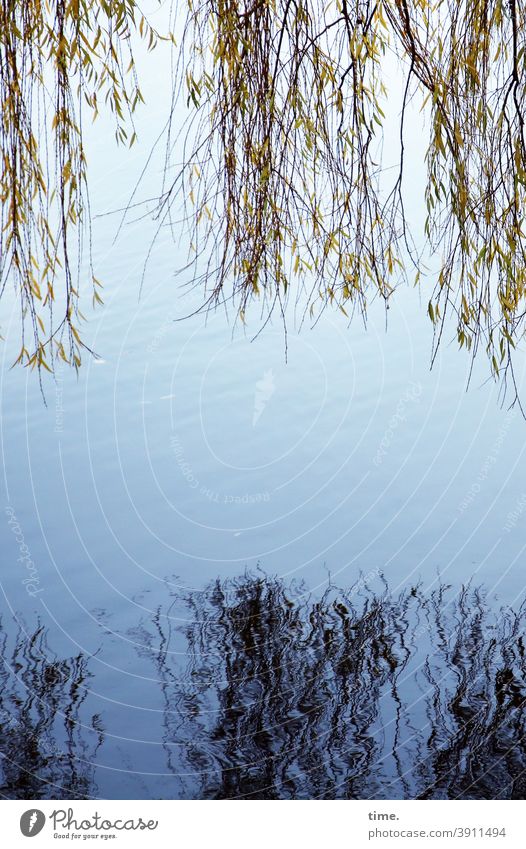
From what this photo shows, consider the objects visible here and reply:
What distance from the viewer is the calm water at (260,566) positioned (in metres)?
3.12

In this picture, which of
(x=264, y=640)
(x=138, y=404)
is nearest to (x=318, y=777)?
(x=264, y=640)

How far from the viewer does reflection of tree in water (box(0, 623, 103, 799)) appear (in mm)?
3002

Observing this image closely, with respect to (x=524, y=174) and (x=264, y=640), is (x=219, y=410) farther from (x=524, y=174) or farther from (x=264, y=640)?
(x=524, y=174)

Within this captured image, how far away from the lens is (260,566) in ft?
13.5
